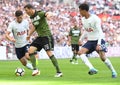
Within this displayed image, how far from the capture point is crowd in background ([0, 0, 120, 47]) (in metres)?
44.1

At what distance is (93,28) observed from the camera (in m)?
17.4

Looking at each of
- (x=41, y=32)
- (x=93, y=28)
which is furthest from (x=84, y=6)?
(x=41, y=32)

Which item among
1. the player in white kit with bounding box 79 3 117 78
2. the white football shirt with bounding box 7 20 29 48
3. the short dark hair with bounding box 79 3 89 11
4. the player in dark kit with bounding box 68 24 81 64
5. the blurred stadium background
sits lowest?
the player in white kit with bounding box 79 3 117 78

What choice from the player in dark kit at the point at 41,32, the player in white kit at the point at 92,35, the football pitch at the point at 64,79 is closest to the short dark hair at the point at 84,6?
the player in white kit at the point at 92,35

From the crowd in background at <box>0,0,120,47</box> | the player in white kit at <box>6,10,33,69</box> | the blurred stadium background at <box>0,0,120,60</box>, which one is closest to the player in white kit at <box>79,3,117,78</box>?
the player in white kit at <box>6,10,33,69</box>

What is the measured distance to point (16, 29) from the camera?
20.0m

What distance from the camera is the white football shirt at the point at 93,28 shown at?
56.4ft

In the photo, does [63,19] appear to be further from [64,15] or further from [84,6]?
[84,6]

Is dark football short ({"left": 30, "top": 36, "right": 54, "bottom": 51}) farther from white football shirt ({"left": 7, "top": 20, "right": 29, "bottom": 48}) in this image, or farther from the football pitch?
white football shirt ({"left": 7, "top": 20, "right": 29, "bottom": 48})

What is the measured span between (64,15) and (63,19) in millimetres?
1089

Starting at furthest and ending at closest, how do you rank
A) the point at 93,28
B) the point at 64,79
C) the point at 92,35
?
the point at 92,35, the point at 93,28, the point at 64,79

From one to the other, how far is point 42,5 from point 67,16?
2.62m

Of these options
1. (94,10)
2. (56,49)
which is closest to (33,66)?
(56,49)

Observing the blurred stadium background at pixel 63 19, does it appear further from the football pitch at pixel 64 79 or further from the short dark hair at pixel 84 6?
the short dark hair at pixel 84 6
